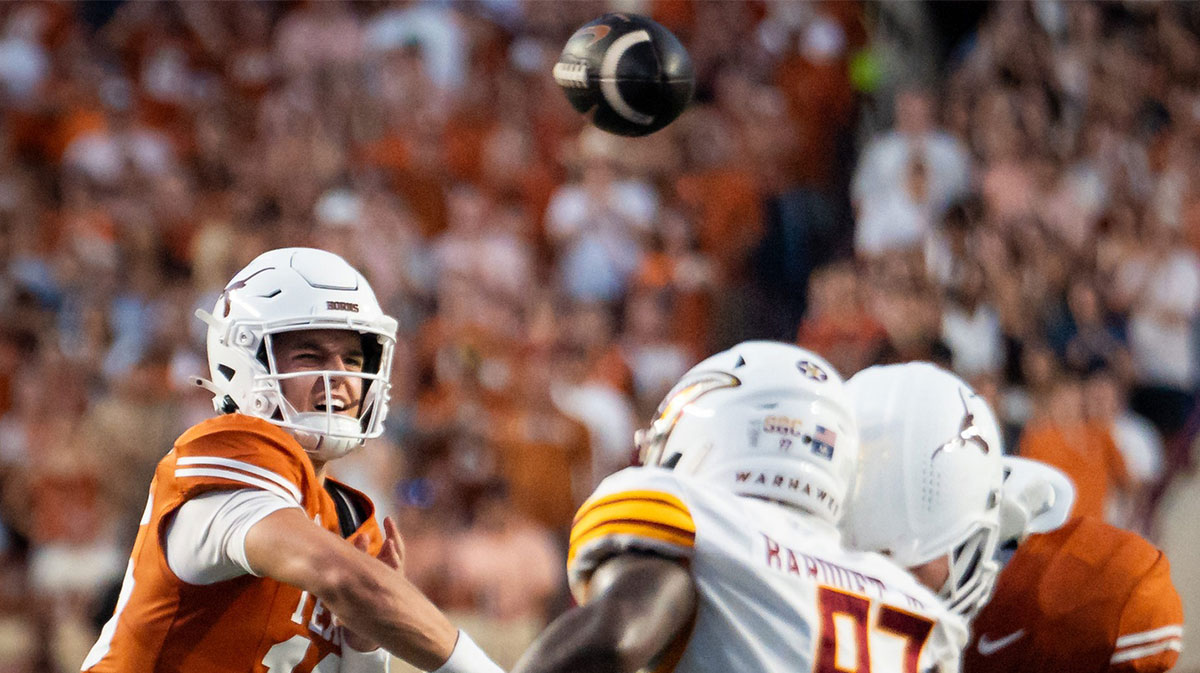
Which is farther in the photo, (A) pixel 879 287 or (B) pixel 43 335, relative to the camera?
(B) pixel 43 335

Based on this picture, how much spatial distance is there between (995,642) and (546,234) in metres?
6.45

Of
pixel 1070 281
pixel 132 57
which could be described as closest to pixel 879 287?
pixel 1070 281

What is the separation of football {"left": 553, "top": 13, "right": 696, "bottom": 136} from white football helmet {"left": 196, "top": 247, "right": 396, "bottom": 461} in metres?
1.32

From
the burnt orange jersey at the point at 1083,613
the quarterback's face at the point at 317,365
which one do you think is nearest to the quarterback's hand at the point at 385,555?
the quarterback's face at the point at 317,365

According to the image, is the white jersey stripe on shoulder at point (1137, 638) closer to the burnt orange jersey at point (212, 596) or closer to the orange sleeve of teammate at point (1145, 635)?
the orange sleeve of teammate at point (1145, 635)

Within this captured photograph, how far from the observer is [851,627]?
248 centimetres

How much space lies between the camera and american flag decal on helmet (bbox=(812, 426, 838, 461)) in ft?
8.48

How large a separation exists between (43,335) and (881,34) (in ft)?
18.7

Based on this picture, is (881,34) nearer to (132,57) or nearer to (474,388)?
(474,388)

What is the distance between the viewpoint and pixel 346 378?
3.36m

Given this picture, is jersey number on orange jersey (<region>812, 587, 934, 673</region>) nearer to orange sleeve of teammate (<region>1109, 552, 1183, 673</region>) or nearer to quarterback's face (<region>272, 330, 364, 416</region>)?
orange sleeve of teammate (<region>1109, 552, 1183, 673</region>)

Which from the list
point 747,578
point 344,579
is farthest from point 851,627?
point 344,579

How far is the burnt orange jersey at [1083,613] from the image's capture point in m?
3.18

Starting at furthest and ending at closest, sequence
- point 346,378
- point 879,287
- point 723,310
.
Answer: point 723,310, point 879,287, point 346,378
